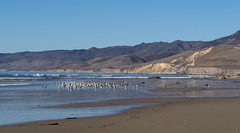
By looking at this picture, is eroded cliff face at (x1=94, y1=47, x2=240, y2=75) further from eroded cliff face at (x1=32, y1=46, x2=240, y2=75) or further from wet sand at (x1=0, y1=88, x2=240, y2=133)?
wet sand at (x1=0, y1=88, x2=240, y2=133)

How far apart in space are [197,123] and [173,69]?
140599 millimetres

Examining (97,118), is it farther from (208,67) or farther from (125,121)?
(208,67)

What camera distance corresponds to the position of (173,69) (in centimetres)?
15388

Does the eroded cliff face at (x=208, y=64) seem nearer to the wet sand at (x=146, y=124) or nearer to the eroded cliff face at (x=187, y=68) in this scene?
the eroded cliff face at (x=187, y=68)

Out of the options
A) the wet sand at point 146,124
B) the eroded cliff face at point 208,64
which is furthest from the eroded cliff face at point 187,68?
the wet sand at point 146,124

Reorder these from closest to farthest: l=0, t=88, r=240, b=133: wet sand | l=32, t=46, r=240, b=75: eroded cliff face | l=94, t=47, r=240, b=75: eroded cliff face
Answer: l=0, t=88, r=240, b=133: wet sand, l=94, t=47, r=240, b=75: eroded cliff face, l=32, t=46, r=240, b=75: eroded cliff face

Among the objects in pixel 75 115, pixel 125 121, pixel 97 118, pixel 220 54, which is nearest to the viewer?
pixel 125 121

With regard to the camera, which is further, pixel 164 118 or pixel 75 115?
pixel 75 115

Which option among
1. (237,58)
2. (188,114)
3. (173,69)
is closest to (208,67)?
(237,58)

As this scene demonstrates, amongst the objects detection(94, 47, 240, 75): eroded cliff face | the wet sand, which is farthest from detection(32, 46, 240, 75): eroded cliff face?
the wet sand

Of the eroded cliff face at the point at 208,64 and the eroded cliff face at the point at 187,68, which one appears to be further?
the eroded cliff face at the point at 208,64

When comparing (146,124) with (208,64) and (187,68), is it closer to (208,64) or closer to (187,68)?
(208,64)

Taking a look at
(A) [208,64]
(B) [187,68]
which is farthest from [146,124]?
(B) [187,68]

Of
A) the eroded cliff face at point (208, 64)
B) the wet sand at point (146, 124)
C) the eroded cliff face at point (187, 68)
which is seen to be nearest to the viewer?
the wet sand at point (146, 124)
